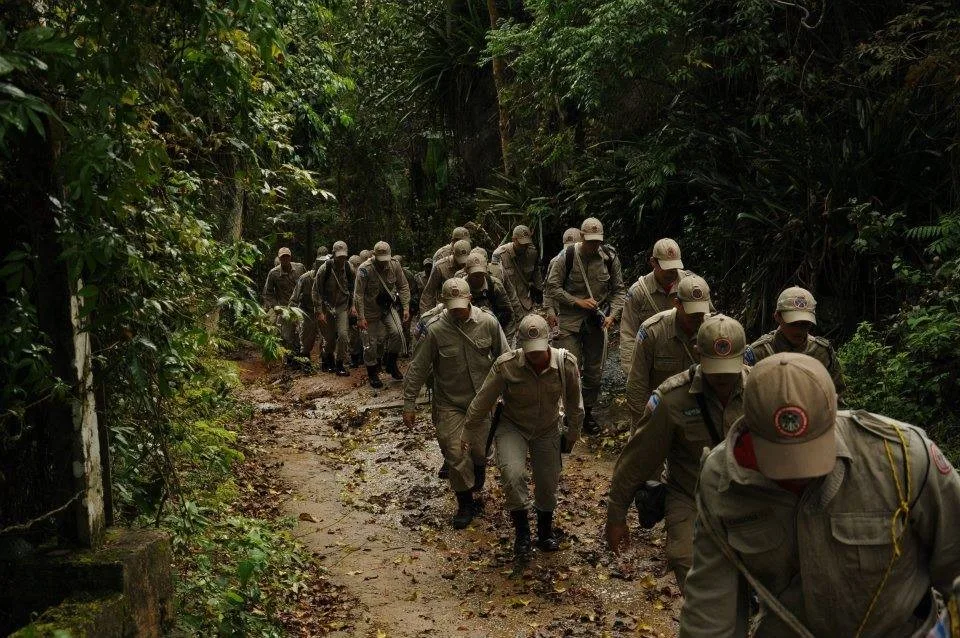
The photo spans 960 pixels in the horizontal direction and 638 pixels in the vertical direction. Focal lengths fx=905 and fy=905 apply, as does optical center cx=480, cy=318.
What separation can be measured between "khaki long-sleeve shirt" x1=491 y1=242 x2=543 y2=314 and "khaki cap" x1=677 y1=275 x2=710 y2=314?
20.5ft

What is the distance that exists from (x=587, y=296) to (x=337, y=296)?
6920 millimetres

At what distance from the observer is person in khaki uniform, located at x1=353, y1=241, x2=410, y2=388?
1421cm

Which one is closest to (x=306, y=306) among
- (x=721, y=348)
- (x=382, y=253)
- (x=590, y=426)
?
(x=382, y=253)

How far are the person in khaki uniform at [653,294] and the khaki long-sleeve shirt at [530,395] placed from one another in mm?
1298

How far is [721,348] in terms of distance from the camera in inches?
188

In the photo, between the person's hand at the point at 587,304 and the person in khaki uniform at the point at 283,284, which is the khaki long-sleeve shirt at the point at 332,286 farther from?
the person's hand at the point at 587,304

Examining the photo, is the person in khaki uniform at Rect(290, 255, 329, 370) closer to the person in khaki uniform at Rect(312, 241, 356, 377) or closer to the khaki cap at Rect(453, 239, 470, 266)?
the person in khaki uniform at Rect(312, 241, 356, 377)

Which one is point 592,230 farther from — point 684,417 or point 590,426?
point 684,417

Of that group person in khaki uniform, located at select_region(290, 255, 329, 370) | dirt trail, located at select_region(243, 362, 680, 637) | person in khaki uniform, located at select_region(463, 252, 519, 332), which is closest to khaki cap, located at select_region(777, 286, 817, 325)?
dirt trail, located at select_region(243, 362, 680, 637)

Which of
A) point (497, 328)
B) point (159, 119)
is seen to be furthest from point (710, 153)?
point (159, 119)

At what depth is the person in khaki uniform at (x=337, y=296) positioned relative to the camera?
16078mm

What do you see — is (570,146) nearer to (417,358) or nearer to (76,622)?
(417,358)

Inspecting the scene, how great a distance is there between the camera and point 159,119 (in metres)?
7.01

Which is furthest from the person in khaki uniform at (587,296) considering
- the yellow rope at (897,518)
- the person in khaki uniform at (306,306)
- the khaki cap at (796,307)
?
the yellow rope at (897,518)
